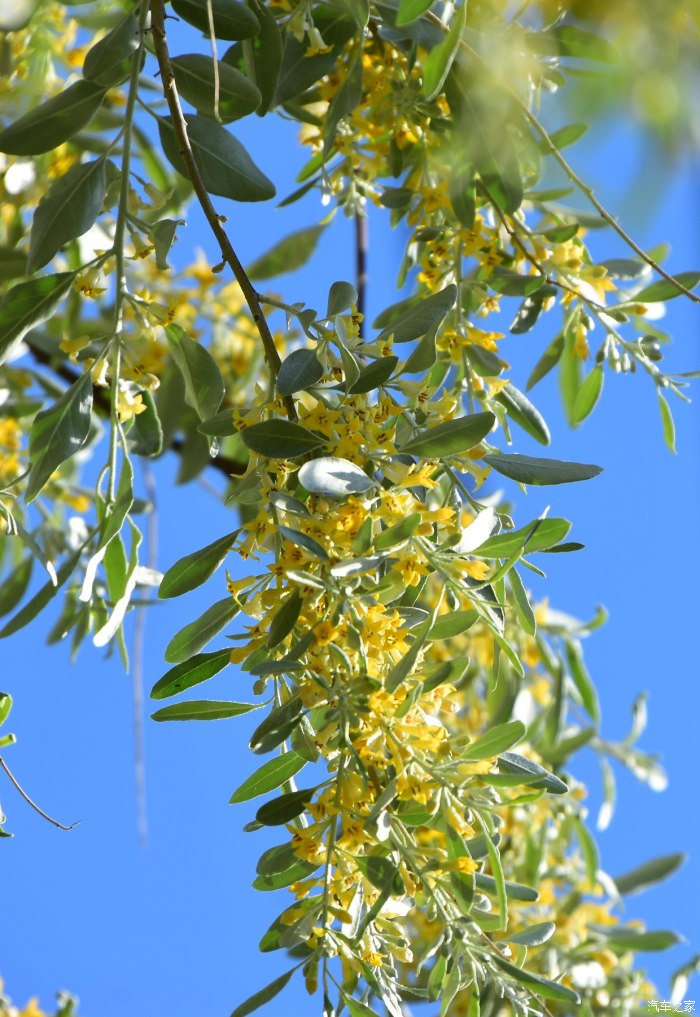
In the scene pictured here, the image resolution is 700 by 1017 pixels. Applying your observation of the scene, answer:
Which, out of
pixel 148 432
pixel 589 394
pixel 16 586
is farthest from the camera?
pixel 16 586

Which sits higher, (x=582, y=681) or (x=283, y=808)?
→ (x=582, y=681)

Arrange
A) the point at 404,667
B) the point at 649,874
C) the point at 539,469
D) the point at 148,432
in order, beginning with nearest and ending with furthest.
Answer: the point at 404,667
the point at 539,469
the point at 148,432
the point at 649,874

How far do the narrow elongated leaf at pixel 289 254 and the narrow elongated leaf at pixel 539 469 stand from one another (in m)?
0.86

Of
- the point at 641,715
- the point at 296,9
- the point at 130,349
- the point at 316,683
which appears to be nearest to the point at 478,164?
the point at 296,9

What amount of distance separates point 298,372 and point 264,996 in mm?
427

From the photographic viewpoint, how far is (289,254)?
1.57 meters

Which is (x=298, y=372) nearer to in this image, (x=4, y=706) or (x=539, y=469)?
(x=539, y=469)

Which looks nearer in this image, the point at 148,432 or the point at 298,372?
the point at 298,372

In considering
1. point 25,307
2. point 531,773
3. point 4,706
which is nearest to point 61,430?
point 25,307

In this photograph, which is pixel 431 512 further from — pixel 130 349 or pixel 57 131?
pixel 57 131

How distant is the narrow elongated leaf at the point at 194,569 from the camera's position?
0.77 m

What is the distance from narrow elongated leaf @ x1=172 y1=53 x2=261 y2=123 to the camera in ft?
2.74

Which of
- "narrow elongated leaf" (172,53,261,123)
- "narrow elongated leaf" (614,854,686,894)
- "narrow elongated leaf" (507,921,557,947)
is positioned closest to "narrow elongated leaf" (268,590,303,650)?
"narrow elongated leaf" (507,921,557,947)

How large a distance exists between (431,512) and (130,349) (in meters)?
0.31
